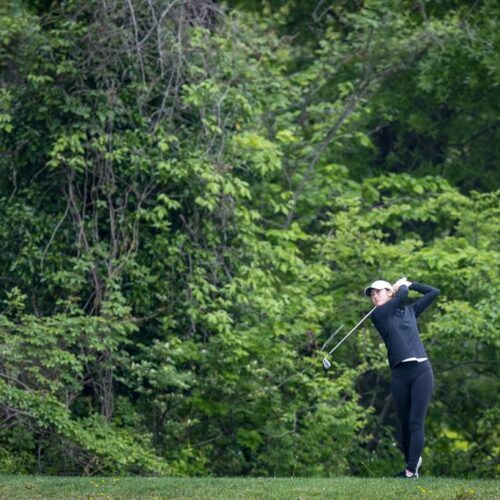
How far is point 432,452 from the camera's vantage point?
17688 millimetres

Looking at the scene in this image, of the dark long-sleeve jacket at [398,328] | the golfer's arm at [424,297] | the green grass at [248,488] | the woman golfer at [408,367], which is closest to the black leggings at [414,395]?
the woman golfer at [408,367]

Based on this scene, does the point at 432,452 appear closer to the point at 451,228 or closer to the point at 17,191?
the point at 451,228

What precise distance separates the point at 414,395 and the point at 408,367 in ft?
0.86

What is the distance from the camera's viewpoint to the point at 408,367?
10875 millimetres

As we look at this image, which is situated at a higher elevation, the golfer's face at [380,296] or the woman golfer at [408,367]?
the golfer's face at [380,296]

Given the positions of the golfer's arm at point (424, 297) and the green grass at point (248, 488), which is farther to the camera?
the golfer's arm at point (424, 297)

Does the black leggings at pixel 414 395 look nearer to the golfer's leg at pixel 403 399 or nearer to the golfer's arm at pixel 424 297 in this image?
the golfer's leg at pixel 403 399

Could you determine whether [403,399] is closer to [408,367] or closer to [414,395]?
[414,395]

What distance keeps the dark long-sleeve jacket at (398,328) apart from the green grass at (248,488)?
1.15 meters

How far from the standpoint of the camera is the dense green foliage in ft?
48.8

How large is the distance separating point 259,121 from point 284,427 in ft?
17.0

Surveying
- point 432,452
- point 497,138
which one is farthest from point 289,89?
point 432,452

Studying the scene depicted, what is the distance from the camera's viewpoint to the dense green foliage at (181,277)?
14.9 metres

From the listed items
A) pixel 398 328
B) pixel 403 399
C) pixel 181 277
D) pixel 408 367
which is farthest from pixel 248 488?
pixel 181 277
